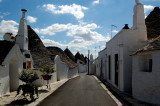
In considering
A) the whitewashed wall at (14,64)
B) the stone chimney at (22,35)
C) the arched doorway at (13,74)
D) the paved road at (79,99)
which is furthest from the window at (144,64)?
the stone chimney at (22,35)

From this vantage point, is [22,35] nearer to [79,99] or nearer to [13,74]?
[13,74]

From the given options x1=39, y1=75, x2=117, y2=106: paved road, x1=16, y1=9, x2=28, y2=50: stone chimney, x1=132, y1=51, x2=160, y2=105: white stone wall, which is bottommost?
x1=39, y1=75, x2=117, y2=106: paved road

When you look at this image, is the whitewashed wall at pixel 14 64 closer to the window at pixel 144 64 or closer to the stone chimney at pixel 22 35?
the stone chimney at pixel 22 35

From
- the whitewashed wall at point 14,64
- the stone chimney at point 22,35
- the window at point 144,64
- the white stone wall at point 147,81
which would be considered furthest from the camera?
the stone chimney at point 22,35

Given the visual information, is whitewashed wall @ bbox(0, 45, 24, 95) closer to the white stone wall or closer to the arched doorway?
the arched doorway

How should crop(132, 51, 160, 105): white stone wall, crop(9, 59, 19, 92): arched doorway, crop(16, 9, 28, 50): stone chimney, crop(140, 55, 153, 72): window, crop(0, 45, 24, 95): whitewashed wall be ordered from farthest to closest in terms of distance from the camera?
crop(16, 9, 28, 50): stone chimney, crop(9, 59, 19, 92): arched doorway, crop(0, 45, 24, 95): whitewashed wall, crop(140, 55, 153, 72): window, crop(132, 51, 160, 105): white stone wall

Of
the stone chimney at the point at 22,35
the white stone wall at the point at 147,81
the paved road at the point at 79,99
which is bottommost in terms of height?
the paved road at the point at 79,99

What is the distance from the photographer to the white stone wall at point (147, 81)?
10.1 metres

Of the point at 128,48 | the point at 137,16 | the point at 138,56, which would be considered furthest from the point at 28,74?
the point at 137,16

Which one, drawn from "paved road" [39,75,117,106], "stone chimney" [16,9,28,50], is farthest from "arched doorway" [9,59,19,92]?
"paved road" [39,75,117,106]

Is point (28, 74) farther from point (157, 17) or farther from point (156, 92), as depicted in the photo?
point (157, 17)

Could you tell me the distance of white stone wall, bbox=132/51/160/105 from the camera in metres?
10.1

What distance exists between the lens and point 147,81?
10852 millimetres

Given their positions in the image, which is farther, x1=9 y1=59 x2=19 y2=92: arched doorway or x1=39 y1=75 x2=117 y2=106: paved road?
x1=9 y1=59 x2=19 y2=92: arched doorway
